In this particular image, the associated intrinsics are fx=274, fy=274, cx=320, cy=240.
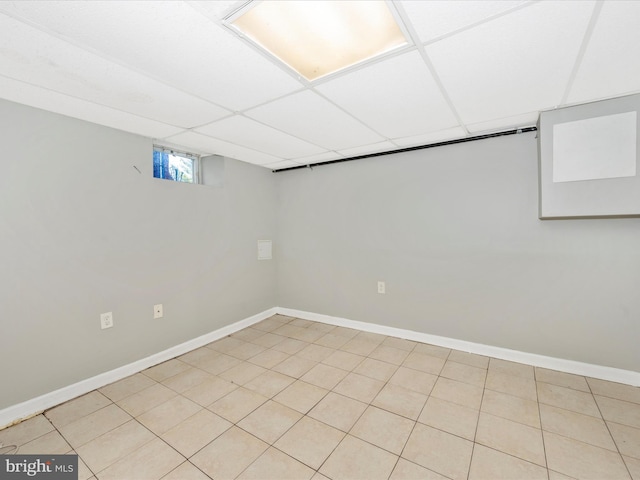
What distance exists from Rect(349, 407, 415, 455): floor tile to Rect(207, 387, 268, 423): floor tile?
0.78m

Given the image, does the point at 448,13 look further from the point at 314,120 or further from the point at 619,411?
the point at 619,411

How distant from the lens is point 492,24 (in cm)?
120

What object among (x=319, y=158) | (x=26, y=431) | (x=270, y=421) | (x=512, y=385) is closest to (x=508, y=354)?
(x=512, y=385)

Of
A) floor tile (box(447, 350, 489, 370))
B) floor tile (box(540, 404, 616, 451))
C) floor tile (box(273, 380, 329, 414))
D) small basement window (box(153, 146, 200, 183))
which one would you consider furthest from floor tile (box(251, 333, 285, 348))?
floor tile (box(540, 404, 616, 451))

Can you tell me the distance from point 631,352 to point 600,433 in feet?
3.20

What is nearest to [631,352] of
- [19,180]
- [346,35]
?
[346,35]

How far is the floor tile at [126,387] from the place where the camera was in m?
2.25

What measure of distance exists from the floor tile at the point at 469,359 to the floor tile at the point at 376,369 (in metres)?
0.66

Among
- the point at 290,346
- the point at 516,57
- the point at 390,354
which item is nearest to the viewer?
the point at 516,57

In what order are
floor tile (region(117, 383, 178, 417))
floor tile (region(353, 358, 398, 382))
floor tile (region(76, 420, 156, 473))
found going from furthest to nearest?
floor tile (region(353, 358, 398, 382)), floor tile (region(117, 383, 178, 417)), floor tile (region(76, 420, 156, 473))

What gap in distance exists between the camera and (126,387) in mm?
2363

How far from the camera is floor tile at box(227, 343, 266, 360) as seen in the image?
2.93 meters

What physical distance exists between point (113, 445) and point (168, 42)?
2.35 m

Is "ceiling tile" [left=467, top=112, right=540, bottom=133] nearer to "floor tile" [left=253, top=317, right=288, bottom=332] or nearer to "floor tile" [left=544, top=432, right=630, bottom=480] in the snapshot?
"floor tile" [left=544, top=432, right=630, bottom=480]
